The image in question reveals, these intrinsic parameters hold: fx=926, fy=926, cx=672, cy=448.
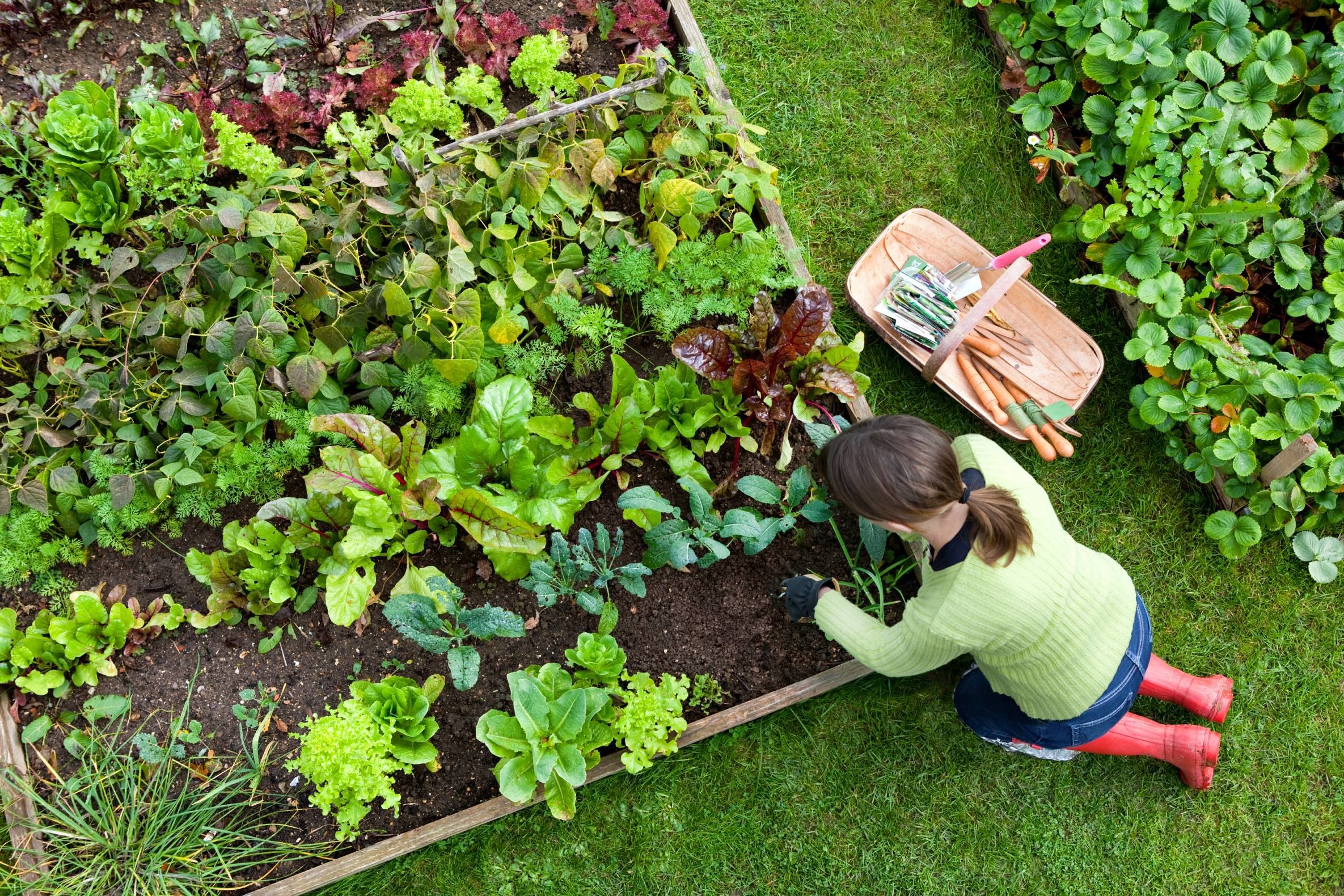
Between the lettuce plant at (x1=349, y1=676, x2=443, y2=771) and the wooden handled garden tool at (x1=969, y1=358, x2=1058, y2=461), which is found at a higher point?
the wooden handled garden tool at (x1=969, y1=358, x2=1058, y2=461)

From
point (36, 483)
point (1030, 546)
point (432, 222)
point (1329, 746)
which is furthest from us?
point (1329, 746)

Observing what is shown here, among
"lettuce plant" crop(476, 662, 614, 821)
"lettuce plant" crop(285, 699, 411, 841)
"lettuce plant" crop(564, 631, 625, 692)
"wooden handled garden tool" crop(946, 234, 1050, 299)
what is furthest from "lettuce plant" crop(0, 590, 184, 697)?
"wooden handled garden tool" crop(946, 234, 1050, 299)

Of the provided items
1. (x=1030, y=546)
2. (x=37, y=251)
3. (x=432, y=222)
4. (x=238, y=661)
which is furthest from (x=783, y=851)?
(x=37, y=251)

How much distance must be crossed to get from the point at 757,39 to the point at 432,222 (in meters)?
1.64

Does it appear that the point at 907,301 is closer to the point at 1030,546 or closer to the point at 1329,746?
the point at 1030,546

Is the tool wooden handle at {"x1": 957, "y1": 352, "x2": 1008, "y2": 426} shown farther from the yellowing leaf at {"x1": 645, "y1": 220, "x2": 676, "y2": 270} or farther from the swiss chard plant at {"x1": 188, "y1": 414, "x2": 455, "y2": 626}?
the swiss chard plant at {"x1": 188, "y1": 414, "x2": 455, "y2": 626}

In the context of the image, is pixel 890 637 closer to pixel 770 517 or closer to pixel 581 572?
pixel 770 517

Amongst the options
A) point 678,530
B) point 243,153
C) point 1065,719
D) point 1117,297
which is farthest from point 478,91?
point 1065,719

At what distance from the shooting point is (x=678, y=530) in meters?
Result: 2.82

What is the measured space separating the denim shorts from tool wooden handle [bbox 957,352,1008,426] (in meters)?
0.74

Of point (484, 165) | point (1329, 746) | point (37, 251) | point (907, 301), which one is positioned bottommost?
point (1329, 746)

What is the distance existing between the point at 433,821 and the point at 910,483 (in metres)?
1.77

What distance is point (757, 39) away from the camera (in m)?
3.71

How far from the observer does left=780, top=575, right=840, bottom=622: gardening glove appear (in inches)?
113
